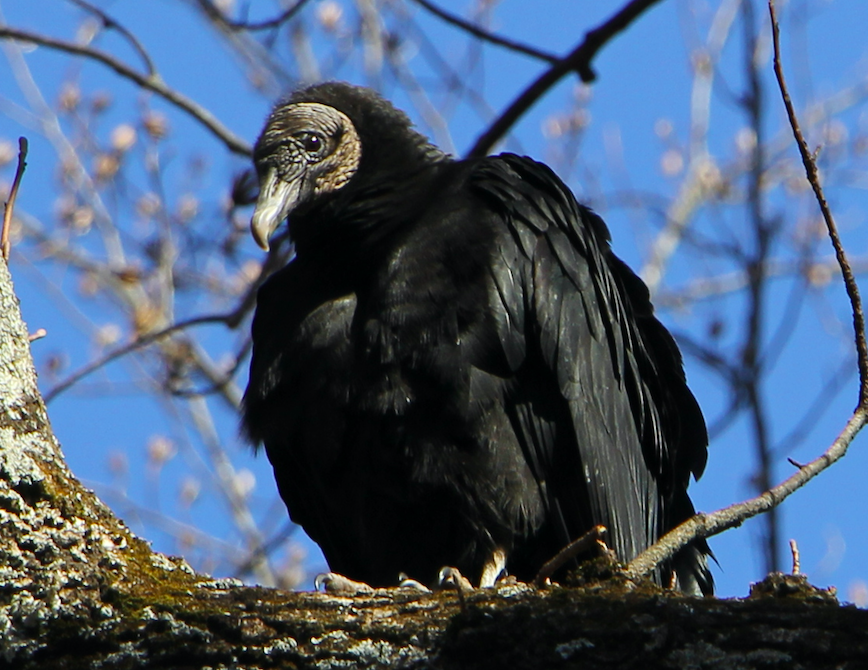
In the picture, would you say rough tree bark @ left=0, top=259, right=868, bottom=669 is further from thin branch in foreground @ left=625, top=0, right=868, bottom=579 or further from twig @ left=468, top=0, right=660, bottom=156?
twig @ left=468, top=0, right=660, bottom=156

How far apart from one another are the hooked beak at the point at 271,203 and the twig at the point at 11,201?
108 cm

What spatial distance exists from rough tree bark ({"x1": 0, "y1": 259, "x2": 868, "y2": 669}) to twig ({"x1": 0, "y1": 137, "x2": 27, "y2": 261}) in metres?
0.50

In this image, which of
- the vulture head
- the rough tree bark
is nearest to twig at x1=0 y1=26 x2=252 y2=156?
the vulture head

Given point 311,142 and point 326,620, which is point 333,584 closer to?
point 326,620

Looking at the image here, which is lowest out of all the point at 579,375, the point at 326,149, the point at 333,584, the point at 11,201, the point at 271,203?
the point at 333,584

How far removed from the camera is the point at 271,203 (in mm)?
3648

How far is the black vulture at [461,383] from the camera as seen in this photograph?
3078 mm

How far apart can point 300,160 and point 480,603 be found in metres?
2.38

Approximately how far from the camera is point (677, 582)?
11.1ft

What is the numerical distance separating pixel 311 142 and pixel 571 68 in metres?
1.02

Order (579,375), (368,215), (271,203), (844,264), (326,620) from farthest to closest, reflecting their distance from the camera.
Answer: (271,203), (368,215), (579,375), (844,264), (326,620)

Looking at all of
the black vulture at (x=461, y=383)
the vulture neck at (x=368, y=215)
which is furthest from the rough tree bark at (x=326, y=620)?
the vulture neck at (x=368, y=215)

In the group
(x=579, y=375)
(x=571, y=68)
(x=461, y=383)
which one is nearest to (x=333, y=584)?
(x=461, y=383)

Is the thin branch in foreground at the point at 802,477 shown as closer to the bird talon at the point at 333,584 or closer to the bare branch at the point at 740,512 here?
the bare branch at the point at 740,512
